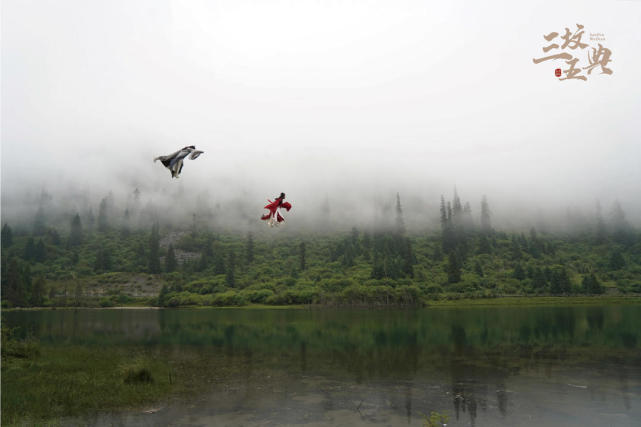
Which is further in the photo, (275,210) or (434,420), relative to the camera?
(434,420)

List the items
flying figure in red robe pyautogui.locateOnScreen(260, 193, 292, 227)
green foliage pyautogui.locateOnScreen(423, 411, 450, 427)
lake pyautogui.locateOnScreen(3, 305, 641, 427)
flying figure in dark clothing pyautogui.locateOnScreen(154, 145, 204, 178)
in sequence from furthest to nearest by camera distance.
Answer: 1. lake pyautogui.locateOnScreen(3, 305, 641, 427)
2. green foliage pyautogui.locateOnScreen(423, 411, 450, 427)
3. flying figure in red robe pyautogui.locateOnScreen(260, 193, 292, 227)
4. flying figure in dark clothing pyautogui.locateOnScreen(154, 145, 204, 178)

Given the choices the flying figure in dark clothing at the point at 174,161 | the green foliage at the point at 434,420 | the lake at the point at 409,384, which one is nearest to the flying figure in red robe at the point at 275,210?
the flying figure in dark clothing at the point at 174,161

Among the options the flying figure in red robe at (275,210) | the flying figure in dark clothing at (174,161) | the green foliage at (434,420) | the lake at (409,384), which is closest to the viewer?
the flying figure in dark clothing at (174,161)

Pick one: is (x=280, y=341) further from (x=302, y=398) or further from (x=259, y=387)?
(x=302, y=398)

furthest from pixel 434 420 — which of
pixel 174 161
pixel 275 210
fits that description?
pixel 174 161

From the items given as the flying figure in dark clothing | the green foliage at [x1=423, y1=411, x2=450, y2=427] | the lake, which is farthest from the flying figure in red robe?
the lake

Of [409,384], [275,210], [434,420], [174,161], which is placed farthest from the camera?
[409,384]

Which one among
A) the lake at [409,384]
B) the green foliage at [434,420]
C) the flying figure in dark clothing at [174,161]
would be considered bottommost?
the lake at [409,384]

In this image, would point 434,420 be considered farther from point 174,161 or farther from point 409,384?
point 174,161

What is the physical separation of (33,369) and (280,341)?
3526cm

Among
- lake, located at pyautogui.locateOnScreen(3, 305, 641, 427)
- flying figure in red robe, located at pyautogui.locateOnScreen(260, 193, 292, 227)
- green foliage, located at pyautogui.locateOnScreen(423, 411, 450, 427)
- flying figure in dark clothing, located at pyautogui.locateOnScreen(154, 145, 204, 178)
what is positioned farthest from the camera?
lake, located at pyautogui.locateOnScreen(3, 305, 641, 427)

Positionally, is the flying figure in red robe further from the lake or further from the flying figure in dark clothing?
the lake

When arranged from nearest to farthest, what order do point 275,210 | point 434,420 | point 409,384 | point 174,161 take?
point 174,161, point 275,210, point 434,420, point 409,384

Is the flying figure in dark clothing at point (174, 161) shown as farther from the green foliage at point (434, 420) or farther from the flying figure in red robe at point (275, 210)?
the green foliage at point (434, 420)
